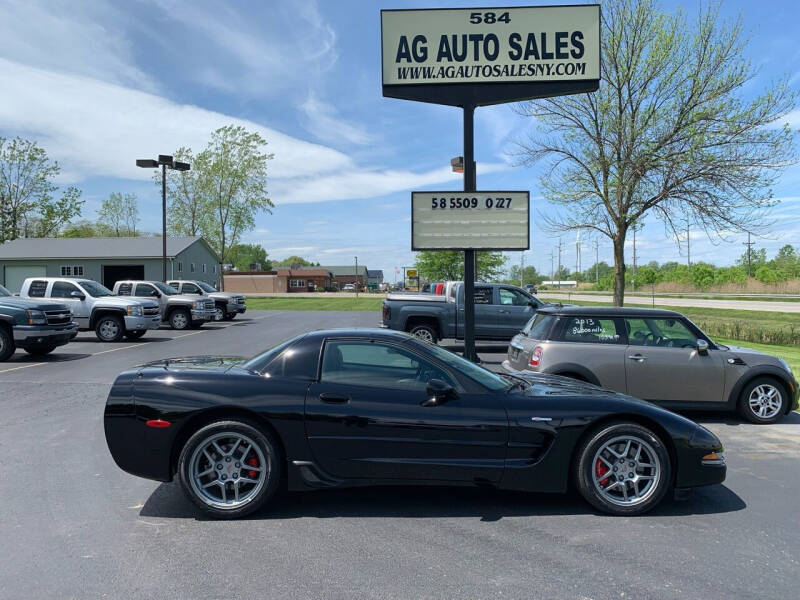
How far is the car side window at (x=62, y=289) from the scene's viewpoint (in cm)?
1642

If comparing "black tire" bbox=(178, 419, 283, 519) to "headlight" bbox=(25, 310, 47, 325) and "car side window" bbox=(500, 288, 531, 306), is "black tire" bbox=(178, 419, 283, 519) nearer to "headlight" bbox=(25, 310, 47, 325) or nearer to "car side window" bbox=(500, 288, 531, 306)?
"headlight" bbox=(25, 310, 47, 325)

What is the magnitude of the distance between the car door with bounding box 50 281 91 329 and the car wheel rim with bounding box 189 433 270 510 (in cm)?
1476

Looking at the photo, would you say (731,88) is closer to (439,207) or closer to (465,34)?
(465,34)

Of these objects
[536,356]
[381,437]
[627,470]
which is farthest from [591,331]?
[381,437]

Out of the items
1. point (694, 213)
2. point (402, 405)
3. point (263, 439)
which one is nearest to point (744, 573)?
point (402, 405)

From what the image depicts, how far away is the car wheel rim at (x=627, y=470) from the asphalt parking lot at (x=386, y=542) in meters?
0.21

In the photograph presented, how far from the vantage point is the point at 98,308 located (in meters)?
16.8

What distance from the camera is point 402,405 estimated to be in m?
4.19

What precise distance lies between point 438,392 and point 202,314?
1997cm

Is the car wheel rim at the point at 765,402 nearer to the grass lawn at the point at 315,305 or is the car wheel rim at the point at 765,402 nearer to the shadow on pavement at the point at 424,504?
the shadow on pavement at the point at 424,504

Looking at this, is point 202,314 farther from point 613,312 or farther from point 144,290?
point 613,312

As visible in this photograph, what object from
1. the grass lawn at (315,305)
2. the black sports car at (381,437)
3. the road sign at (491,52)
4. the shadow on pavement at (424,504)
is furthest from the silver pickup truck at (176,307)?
the black sports car at (381,437)

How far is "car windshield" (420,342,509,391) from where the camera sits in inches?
174

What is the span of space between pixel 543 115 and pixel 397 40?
356 inches
